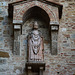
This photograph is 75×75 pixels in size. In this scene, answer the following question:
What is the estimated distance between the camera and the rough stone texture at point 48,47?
25.5ft

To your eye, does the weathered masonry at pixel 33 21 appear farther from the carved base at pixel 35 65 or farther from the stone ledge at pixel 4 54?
the stone ledge at pixel 4 54

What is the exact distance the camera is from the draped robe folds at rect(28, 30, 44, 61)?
7797 millimetres

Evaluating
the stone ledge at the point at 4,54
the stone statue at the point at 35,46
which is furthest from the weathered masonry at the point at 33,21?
the stone ledge at the point at 4,54

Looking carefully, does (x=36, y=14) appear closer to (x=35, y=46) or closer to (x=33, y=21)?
(x=33, y=21)

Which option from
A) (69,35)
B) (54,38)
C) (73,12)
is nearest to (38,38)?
(54,38)

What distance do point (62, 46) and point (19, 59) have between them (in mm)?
1515

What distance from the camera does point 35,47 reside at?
26.0 feet

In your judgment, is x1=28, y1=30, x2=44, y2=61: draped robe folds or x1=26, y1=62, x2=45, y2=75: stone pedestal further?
x1=28, y1=30, x2=44, y2=61: draped robe folds

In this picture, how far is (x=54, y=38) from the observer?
26.4 feet

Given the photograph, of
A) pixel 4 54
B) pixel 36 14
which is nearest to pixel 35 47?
pixel 4 54

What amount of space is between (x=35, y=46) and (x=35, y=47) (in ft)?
0.11

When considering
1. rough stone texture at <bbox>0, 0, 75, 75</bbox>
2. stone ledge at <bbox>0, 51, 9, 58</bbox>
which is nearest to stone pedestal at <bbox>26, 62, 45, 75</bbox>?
rough stone texture at <bbox>0, 0, 75, 75</bbox>

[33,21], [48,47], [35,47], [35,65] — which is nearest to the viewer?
[35,65]

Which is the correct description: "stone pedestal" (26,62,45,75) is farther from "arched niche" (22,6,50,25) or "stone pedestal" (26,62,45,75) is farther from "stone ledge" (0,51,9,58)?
"arched niche" (22,6,50,25)
